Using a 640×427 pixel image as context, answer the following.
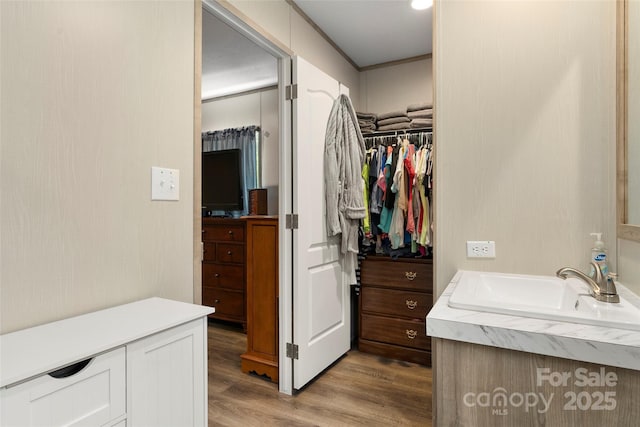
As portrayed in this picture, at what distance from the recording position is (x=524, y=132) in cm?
167

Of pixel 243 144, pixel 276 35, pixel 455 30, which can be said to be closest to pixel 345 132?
pixel 276 35

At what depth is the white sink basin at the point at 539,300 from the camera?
1.00 metres

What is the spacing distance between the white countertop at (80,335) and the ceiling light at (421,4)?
2.25 meters

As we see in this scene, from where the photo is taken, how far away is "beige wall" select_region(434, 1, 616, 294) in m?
1.55

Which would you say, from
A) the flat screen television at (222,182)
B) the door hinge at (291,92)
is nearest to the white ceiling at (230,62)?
the door hinge at (291,92)

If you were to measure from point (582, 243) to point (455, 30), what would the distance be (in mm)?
1174

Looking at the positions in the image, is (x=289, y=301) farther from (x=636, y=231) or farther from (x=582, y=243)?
(x=636, y=231)

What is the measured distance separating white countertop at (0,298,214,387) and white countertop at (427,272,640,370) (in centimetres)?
78

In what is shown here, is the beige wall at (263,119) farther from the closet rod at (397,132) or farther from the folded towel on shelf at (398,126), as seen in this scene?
the folded towel on shelf at (398,126)

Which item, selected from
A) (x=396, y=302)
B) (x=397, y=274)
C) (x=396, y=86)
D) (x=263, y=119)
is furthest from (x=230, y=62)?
(x=396, y=302)

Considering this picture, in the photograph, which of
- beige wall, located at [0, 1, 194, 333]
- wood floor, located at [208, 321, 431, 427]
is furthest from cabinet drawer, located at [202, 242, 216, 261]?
beige wall, located at [0, 1, 194, 333]

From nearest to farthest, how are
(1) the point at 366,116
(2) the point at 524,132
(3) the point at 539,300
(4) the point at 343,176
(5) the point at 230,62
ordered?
(3) the point at 539,300
(2) the point at 524,132
(4) the point at 343,176
(1) the point at 366,116
(5) the point at 230,62

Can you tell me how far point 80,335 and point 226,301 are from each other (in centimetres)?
266

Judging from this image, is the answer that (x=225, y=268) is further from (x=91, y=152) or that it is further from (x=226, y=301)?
(x=91, y=152)
